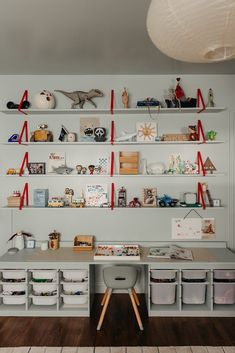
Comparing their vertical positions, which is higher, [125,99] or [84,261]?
[125,99]

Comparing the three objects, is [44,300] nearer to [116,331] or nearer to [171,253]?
[116,331]

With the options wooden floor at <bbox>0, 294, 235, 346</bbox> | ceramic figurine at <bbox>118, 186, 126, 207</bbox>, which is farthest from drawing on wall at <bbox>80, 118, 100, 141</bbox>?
wooden floor at <bbox>0, 294, 235, 346</bbox>

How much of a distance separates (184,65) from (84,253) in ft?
6.90

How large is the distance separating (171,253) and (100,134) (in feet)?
4.59

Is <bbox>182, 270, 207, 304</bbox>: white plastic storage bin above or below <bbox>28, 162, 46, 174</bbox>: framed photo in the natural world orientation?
below

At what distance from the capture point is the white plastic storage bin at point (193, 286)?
295 centimetres

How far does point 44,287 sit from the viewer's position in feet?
9.71

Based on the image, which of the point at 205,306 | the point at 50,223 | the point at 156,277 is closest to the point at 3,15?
the point at 50,223

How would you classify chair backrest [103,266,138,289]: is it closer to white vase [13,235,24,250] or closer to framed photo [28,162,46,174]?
white vase [13,235,24,250]

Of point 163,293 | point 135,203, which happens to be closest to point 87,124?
point 135,203

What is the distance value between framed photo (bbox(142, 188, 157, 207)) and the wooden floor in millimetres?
1073

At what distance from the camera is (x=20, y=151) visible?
337cm

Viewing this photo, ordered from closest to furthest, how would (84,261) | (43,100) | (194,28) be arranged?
(194,28) → (84,261) → (43,100)

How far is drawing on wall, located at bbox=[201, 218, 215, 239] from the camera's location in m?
3.33
